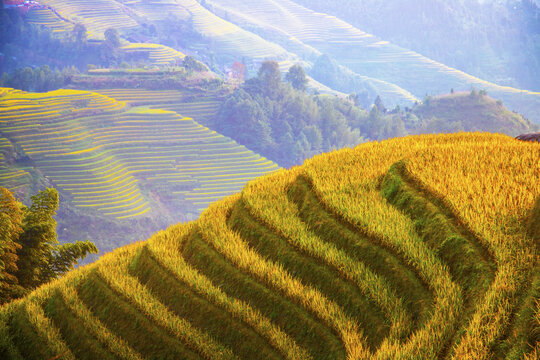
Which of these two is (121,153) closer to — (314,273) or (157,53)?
(157,53)

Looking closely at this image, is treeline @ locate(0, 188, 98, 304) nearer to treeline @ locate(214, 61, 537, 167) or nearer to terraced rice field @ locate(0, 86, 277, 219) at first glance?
terraced rice field @ locate(0, 86, 277, 219)

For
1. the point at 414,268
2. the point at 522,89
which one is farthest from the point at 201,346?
the point at 522,89

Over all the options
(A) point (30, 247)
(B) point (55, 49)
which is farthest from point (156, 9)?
(A) point (30, 247)

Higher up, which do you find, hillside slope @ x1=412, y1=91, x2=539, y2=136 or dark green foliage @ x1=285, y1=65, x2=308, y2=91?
hillside slope @ x1=412, y1=91, x2=539, y2=136

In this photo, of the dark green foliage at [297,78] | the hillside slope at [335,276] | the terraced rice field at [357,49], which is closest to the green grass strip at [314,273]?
→ the hillside slope at [335,276]

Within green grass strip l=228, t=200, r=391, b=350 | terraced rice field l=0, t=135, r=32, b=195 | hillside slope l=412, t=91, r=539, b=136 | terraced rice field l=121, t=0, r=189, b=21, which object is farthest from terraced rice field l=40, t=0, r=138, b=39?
green grass strip l=228, t=200, r=391, b=350
